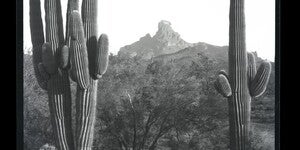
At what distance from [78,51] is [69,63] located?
7.8 inches

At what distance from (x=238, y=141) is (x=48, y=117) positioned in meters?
2.25

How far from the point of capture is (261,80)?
259 inches

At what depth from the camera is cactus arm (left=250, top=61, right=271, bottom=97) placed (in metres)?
6.57

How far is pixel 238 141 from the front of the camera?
6.61 meters

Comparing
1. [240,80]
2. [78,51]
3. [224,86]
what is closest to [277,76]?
[240,80]

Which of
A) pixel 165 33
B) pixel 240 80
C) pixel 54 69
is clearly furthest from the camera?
pixel 54 69

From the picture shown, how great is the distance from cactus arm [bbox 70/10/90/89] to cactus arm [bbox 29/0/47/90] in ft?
1.39

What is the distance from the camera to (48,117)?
6.77 meters

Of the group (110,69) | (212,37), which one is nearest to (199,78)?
(212,37)

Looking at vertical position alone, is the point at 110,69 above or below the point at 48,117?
above

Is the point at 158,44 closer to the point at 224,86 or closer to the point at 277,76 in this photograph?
the point at 224,86

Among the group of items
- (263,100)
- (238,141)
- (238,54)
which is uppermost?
(238,54)
